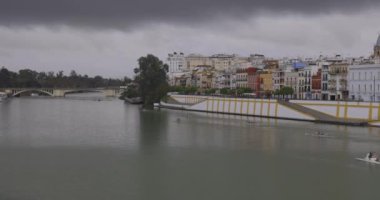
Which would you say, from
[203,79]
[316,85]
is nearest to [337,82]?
[316,85]

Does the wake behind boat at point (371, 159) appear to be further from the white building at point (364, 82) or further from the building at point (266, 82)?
the building at point (266, 82)

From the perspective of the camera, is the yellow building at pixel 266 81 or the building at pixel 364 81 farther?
the yellow building at pixel 266 81

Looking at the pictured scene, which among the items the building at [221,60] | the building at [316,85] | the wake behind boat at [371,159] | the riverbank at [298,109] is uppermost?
the building at [221,60]

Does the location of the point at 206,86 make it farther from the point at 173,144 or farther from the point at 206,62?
the point at 173,144

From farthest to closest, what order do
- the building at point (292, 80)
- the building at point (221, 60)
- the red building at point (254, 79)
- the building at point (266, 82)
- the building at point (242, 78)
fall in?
the building at point (221, 60)
the building at point (242, 78)
the red building at point (254, 79)
the building at point (266, 82)
the building at point (292, 80)

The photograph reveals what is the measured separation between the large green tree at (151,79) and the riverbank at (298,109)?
4.74 meters

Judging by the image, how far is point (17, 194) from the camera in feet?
58.1

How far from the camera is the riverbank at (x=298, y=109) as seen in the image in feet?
136

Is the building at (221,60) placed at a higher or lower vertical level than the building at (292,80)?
higher

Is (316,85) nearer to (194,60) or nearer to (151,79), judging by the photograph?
(151,79)

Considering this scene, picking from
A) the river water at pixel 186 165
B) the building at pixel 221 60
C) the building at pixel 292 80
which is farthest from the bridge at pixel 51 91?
the river water at pixel 186 165

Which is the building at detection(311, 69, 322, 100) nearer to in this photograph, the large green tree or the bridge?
the large green tree

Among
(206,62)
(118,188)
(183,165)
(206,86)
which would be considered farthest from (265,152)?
(206,62)

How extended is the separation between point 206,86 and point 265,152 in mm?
70585
